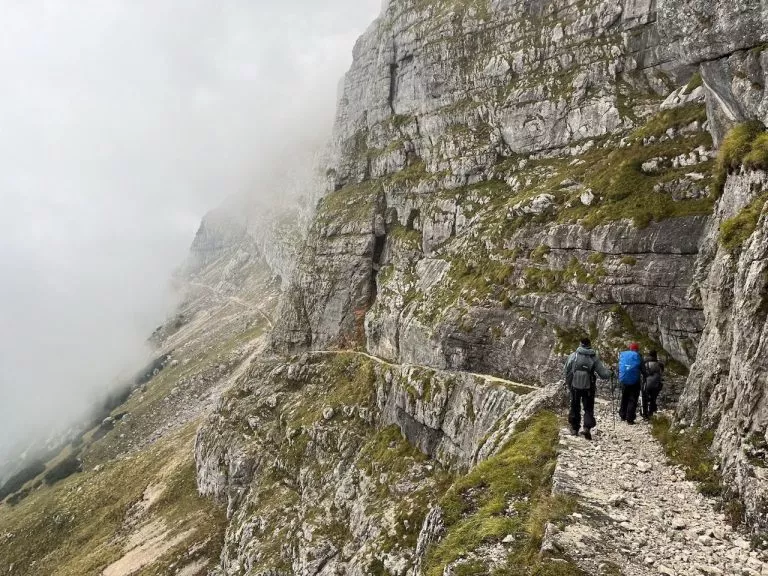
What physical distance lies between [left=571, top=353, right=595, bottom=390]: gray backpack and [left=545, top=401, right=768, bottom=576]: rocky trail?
2598mm

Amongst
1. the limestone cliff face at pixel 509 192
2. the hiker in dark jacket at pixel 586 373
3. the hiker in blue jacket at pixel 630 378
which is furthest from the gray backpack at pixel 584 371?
the limestone cliff face at pixel 509 192

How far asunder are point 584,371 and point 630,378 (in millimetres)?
3597

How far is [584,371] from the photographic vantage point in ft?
61.6

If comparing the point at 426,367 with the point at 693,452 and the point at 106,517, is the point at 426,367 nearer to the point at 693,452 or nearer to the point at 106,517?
the point at 693,452

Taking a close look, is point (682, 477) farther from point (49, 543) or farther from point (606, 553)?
point (49, 543)

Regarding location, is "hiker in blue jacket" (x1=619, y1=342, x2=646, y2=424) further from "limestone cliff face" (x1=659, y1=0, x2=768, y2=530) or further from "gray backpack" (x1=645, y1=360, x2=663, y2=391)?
"limestone cliff face" (x1=659, y1=0, x2=768, y2=530)

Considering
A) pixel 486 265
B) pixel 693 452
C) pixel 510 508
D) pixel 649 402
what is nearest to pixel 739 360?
pixel 693 452

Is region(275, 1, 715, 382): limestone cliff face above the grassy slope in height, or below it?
above

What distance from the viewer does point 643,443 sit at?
19172 mm

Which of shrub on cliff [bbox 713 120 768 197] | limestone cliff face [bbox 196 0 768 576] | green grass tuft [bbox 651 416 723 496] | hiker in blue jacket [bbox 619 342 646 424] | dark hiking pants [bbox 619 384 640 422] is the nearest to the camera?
green grass tuft [bbox 651 416 723 496]

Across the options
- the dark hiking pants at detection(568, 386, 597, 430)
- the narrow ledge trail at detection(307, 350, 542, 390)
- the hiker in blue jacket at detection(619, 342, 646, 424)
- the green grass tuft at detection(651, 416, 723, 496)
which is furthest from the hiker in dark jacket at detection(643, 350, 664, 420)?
the narrow ledge trail at detection(307, 350, 542, 390)

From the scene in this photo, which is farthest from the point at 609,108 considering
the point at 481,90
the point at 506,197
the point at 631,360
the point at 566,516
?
the point at 566,516

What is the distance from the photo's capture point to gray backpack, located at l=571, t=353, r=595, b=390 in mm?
18766

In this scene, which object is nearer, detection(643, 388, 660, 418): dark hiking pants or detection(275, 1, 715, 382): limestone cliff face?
detection(643, 388, 660, 418): dark hiking pants
